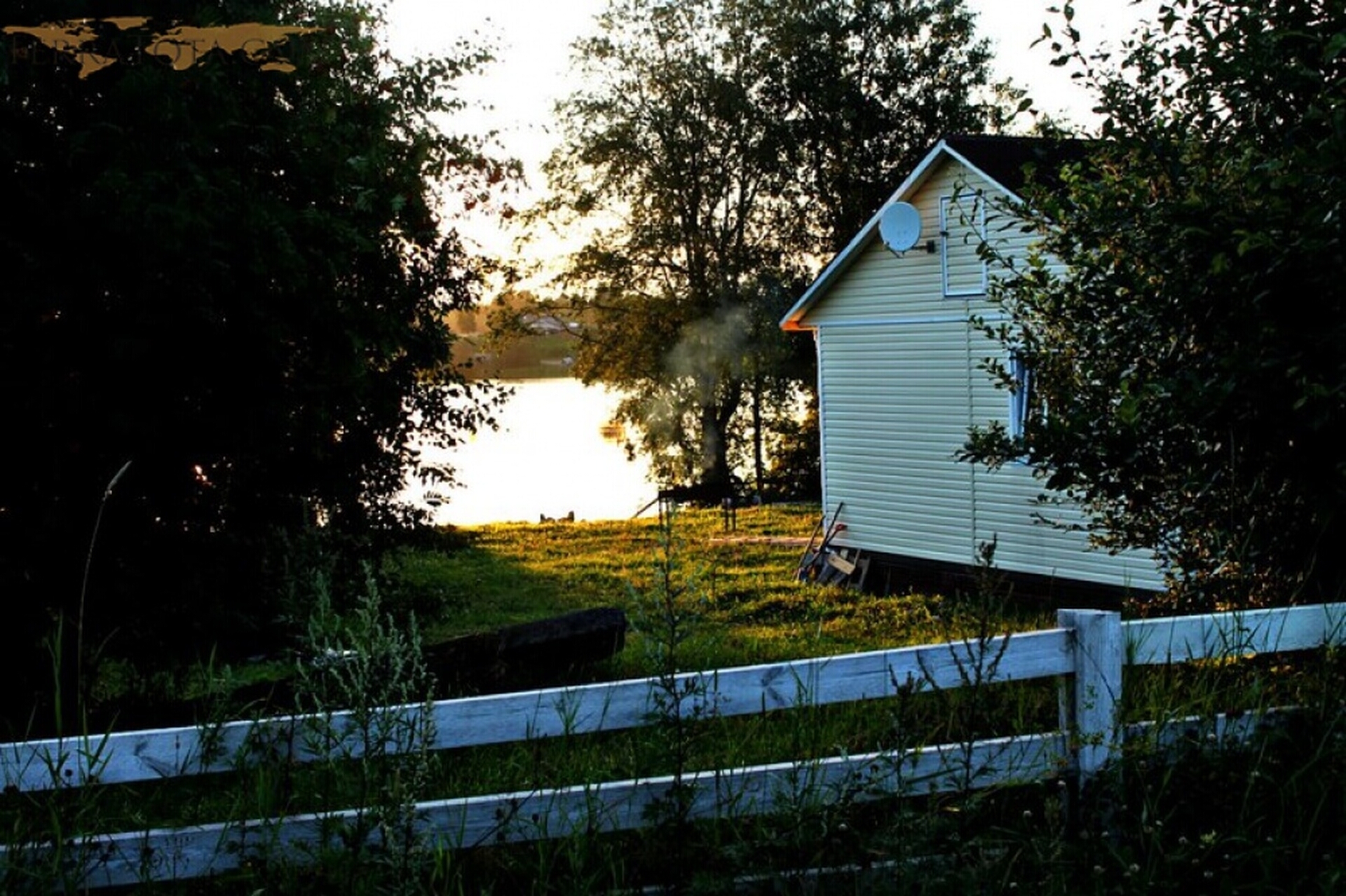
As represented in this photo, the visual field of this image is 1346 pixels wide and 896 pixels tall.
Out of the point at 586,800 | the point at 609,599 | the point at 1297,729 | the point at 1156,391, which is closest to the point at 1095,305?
the point at 1156,391

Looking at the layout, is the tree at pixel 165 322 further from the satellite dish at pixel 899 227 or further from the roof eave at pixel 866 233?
the satellite dish at pixel 899 227

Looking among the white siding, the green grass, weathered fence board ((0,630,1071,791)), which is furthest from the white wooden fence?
the white siding

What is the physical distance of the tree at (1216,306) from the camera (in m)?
5.49

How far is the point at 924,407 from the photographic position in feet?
69.2

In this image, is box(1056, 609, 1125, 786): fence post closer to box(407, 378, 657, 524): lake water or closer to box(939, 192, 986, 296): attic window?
box(407, 378, 657, 524): lake water

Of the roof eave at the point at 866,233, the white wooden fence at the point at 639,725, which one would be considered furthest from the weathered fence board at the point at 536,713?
the roof eave at the point at 866,233

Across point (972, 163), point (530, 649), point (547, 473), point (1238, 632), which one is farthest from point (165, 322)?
point (547, 473)

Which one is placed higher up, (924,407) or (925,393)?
(925,393)

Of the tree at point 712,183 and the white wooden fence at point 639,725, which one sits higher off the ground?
the tree at point 712,183

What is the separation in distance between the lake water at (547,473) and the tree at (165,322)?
4519 millimetres

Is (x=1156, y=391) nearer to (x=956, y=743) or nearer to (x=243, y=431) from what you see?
(x=956, y=743)

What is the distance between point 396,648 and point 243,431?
505 centimetres

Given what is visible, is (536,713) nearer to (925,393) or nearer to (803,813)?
(803,813)

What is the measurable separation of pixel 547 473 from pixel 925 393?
38865 mm
